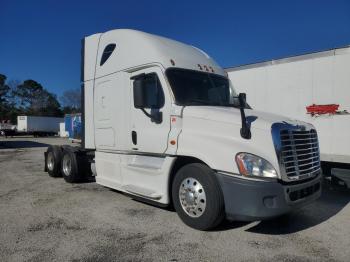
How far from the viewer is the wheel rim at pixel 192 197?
5.05 metres

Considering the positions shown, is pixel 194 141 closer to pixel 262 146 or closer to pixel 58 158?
pixel 262 146

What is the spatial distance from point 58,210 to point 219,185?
3.26 m

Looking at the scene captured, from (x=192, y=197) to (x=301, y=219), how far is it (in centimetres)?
216

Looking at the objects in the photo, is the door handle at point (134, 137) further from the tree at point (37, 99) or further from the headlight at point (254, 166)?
the tree at point (37, 99)

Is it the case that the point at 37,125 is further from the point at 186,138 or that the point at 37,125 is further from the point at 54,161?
the point at 186,138

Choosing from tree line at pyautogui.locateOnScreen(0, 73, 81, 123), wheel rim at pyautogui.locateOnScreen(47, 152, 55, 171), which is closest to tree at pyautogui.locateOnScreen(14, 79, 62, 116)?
tree line at pyautogui.locateOnScreen(0, 73, 81, 123)

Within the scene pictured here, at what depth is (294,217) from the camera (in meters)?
6.05

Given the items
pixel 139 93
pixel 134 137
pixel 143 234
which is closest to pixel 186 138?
pixel 139 93

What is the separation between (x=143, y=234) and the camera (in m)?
5.04

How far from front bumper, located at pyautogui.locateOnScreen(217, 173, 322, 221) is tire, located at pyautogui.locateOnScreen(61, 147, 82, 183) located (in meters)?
5.11

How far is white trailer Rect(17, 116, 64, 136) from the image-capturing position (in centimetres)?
5256

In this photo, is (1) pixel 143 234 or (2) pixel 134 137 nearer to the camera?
(1) pixel 143 234

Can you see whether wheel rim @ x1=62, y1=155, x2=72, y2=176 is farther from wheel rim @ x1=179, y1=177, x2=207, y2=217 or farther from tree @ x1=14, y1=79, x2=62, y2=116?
tree @ x1=14, y1=79, x2=62, y2=116

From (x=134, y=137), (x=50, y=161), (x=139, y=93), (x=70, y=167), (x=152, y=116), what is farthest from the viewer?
(x=50, y=161)
